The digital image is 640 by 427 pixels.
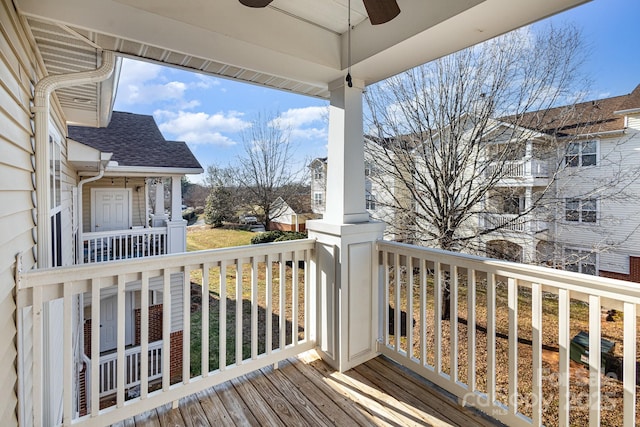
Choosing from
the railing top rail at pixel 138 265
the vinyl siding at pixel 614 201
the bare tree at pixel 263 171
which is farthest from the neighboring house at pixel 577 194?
the bare tree at pixel 263 171

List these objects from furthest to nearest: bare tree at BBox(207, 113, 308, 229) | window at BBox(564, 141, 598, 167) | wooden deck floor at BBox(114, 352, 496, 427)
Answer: bare tree at BBox(207, 113, 308, 229), window at BBox(564, 141, 598, 167), wooden deck floor at BBox(114, 352, 496, 427)

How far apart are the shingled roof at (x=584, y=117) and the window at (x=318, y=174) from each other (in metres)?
5.68

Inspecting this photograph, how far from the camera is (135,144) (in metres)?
8.24

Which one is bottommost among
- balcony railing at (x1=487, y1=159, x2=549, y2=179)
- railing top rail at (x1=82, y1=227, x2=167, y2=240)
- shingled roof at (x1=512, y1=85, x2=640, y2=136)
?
railing top rail at (x1=82, y1=227, x2=167, y2=240)

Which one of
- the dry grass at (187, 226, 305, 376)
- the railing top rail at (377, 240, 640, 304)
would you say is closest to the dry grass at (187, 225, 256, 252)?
the dry grass at (187, 226, 305, 376)

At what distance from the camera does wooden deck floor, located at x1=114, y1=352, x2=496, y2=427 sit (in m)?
1.96

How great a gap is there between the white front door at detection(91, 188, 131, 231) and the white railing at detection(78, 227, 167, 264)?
1.90 feet

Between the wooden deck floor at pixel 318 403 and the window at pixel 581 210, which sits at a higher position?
the window at pixel 581 210

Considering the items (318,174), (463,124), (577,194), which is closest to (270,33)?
(463,124)

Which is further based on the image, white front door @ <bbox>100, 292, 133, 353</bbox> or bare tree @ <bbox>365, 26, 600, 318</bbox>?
white front door @ <bbox>100, 292, 133, 353</bbox>

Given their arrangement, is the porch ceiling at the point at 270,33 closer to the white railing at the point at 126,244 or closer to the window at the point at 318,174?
the white railing at the point at 126,244

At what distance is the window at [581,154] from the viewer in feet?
16.9

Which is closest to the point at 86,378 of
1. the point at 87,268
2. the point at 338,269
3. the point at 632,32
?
the point at 87,268

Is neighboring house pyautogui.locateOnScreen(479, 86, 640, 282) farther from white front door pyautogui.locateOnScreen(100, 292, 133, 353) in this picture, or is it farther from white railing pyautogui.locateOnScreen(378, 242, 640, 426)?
white front door pyautogui.locateOnScreen(100, 292, 133, 353)
